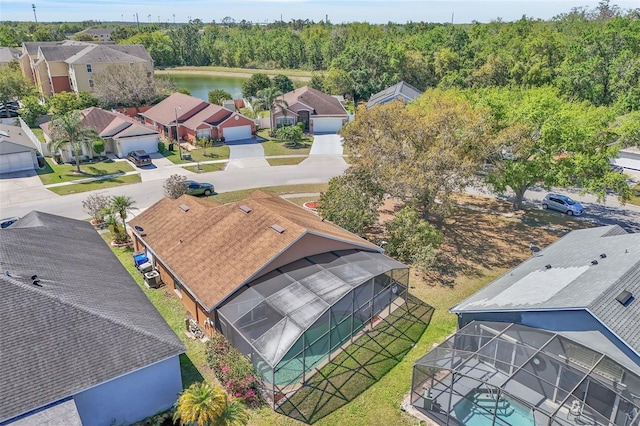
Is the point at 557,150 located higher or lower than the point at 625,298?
higher

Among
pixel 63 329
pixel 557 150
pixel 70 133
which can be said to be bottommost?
pixel 63 329

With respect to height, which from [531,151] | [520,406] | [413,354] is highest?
[531,151]

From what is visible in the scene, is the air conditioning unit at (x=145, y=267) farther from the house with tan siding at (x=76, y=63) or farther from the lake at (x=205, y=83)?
the lake at (x=205, y=83)

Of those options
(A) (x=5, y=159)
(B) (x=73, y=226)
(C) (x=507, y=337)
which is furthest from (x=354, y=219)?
(A) (x=5, y=159)

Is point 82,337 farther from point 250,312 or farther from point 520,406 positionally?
point 520,406

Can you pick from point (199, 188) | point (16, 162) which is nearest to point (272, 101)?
point (199, 188)

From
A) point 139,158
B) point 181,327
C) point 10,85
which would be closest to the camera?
point 181,327

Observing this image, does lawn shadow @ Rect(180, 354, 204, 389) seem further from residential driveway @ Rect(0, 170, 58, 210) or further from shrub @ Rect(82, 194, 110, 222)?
residential driveway @ Rect(0, 170, 58, 210)

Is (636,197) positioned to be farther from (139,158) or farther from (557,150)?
(139,158)
